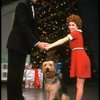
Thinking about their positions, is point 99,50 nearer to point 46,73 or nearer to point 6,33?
point 6,33

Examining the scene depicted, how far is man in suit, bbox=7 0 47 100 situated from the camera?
22.4 ft

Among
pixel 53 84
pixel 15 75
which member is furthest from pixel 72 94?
pixel 15 75

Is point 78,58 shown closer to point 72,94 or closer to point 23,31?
point 23,31

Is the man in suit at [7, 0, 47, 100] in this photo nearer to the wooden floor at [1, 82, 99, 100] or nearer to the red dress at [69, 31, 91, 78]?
the red dress at [69, 31, 91, 78]

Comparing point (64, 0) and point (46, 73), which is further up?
point (64, 0)

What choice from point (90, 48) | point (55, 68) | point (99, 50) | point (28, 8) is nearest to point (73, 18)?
point (55, 68)

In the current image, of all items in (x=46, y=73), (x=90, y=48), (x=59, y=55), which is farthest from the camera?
(x=90, y=48)

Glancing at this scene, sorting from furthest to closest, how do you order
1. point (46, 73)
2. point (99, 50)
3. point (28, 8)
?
point (99, 50)
point (46, 73)
point (28, 8)

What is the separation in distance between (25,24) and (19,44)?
0.29 metres

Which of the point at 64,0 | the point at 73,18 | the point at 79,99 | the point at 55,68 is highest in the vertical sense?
the point at 64,0

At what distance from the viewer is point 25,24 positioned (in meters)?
6.81

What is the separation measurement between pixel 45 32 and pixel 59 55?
28.9 inches

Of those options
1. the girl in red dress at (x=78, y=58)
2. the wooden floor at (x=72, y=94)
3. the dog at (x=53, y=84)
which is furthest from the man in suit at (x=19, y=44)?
the wooden floor at (x=72, y=94)

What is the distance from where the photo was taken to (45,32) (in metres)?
13.5
